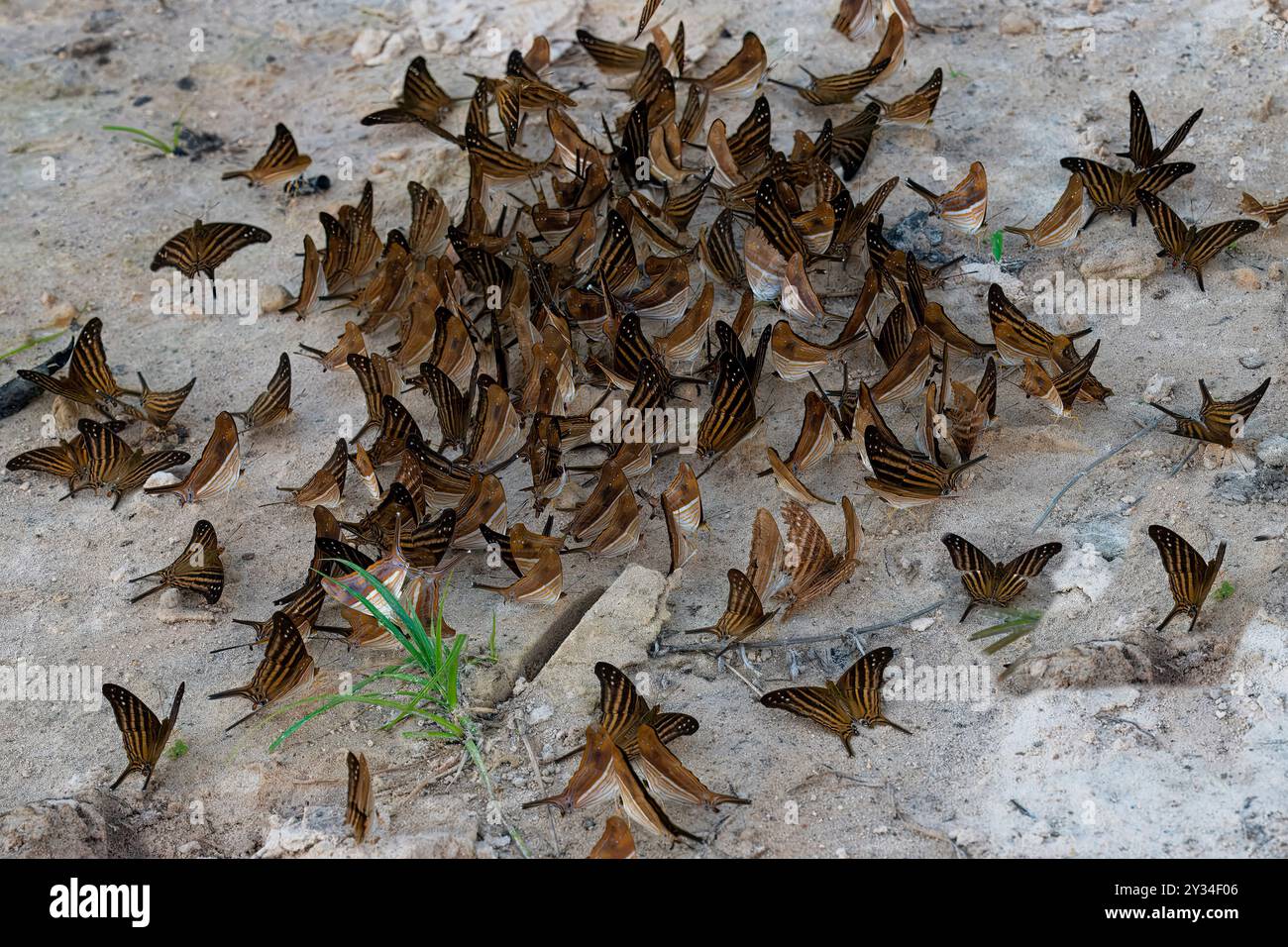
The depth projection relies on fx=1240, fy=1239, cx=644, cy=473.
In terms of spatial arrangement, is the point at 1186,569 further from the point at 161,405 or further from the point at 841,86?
the point at 161,405

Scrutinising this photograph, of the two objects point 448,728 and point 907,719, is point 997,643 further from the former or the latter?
point 448,728

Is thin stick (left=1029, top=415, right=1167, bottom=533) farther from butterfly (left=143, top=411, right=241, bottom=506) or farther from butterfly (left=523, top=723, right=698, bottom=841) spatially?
butterfly (left=143, top=411, right=241, bottom=506)

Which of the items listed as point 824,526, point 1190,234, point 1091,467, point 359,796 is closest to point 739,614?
point 824,526

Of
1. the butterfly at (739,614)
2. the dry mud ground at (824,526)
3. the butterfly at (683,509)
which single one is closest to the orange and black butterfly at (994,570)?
the dry mud ground at (824,526)

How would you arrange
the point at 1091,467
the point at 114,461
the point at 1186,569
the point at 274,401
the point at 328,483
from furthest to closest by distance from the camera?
the point at 274,401
the point at 114,461
the point at 328,483
the point at 1091,467
the point at 1186,569

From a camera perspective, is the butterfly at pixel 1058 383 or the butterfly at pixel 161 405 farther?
the butterfly at pixel 161 405

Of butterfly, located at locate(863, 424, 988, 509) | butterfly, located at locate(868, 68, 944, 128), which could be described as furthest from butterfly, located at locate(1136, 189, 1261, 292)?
butterfly, located at locate(863, 424, 988, 509)

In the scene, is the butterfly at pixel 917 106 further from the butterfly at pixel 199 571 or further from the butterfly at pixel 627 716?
the butterfly at pixel 199 571
